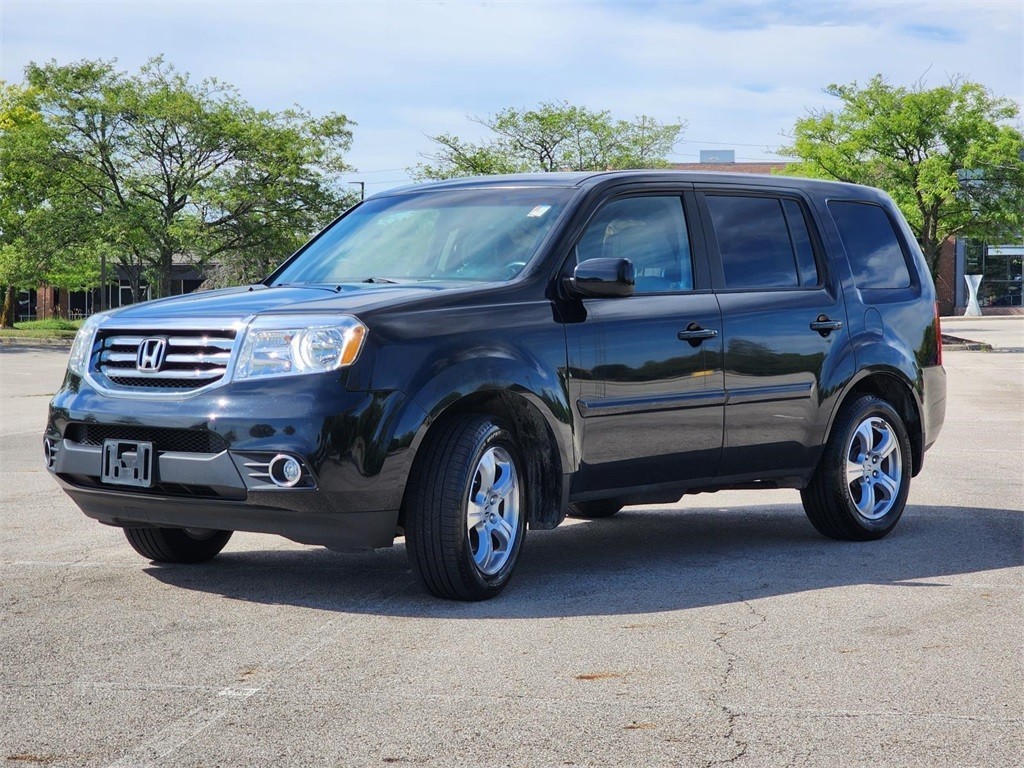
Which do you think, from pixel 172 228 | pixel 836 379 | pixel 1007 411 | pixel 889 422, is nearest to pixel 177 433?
pixel 836 379

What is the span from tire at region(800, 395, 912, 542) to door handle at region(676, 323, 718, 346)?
4.10 feet

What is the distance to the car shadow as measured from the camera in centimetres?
591

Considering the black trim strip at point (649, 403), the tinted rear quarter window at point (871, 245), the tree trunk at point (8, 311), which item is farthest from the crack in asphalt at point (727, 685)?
the tree trunk at point (8, 311)

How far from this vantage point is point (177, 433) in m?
5.52

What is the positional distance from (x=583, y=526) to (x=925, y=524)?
2.04m

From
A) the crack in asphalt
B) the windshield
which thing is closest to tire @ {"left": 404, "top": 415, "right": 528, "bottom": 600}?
the windshield

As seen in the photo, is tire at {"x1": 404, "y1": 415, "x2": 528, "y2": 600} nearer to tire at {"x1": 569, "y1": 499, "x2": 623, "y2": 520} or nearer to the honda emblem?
the honda emblem

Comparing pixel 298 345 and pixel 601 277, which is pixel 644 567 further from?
pixel 298 345

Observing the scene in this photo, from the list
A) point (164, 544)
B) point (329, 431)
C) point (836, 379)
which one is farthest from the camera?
point (836, 379)

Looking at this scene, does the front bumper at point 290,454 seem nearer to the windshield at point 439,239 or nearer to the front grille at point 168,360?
the front grille at point 168,360

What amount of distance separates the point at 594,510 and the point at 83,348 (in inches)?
141

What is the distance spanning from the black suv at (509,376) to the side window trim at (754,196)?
14 millimetres

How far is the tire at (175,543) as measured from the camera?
6629mm

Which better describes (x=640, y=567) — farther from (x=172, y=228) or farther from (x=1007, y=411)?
(x=172, y=228)
